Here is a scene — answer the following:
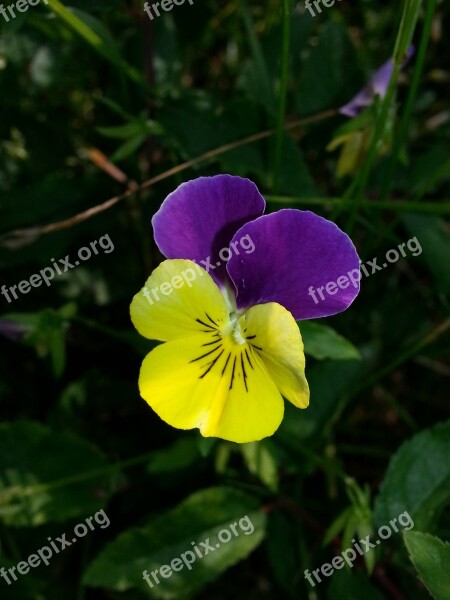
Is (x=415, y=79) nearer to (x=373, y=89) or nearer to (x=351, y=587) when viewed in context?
(x=373, y=89)

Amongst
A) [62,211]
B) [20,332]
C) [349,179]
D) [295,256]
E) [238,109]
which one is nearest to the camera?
[295,256]

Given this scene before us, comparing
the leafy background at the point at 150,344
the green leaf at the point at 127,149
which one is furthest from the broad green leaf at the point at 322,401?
the green leaf at the point at 127,149

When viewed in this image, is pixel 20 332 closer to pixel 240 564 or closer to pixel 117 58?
pixel 117 58

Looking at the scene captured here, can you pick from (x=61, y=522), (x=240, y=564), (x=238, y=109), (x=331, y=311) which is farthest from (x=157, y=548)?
(x=238, y=109)

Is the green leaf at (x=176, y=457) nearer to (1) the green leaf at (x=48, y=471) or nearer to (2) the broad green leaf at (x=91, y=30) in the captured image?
(1) the green leaf at (x=48, y=471)

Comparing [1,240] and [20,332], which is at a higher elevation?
[1,240]
